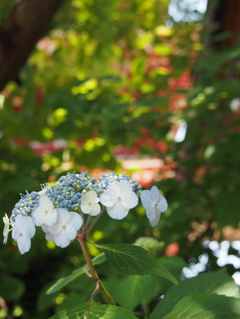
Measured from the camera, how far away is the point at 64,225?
52 centimetres

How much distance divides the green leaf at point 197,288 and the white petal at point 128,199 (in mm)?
305

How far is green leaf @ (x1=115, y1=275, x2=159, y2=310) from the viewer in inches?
33.4

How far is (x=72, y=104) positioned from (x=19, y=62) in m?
0.28

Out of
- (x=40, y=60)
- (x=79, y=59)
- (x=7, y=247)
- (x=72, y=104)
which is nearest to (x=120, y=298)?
(x=72, y=104)

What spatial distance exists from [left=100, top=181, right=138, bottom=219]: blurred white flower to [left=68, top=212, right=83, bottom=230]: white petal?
43mm

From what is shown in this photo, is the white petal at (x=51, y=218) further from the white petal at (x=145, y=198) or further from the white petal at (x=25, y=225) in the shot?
the white petal at (x=145, y=198)

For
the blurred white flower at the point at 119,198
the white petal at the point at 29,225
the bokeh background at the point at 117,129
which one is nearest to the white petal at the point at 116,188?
the blurred white flower at the point at 119,198

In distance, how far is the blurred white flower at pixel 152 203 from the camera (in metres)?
0.57

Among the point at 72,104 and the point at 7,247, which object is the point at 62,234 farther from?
the point at 7,247

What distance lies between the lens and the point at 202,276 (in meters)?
0.79

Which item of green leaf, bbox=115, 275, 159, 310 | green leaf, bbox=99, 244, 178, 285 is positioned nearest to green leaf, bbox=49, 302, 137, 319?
green leaf, bbox=99, 244, 178, 285

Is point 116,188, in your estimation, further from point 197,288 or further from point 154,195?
point 197,288

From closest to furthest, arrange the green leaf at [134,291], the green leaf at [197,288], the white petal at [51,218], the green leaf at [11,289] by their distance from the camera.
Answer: the white petal at [51,218], the green leaf at [197,288], the green leaf at [134,291], the green leaf at [11,289]

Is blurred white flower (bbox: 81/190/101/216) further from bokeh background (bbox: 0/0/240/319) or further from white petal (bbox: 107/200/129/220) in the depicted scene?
bokeh background (bbox: 0/0/240/319)
